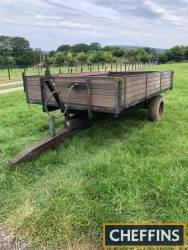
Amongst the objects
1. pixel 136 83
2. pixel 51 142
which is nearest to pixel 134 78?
pixel 136 83

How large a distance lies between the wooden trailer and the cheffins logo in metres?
1.38

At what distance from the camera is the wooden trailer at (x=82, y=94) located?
3.04 meters

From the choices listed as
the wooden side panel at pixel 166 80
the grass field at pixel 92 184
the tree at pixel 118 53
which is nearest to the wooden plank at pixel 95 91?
the grass field at pixel 92 184

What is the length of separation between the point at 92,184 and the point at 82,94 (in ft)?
4.15

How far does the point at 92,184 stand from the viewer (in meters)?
2.67

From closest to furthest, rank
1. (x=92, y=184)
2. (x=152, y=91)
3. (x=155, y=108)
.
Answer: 1. (x=92, y=184)
2. (x=152, y=91)
3. (x=155, y=108)

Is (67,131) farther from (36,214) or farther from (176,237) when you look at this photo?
(176,237)

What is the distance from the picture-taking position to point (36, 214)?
2.26m

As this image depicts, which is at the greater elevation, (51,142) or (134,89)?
(134,89)

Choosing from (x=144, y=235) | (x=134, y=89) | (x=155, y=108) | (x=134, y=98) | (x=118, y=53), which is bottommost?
(x=144, y=235)

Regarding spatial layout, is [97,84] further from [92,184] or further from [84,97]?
[92,184]

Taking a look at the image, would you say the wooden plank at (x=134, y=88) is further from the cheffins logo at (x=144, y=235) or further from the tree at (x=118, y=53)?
the tree at (x=118, y=53)

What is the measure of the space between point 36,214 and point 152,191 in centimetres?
117

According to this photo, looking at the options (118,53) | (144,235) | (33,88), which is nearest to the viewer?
(144,235)
